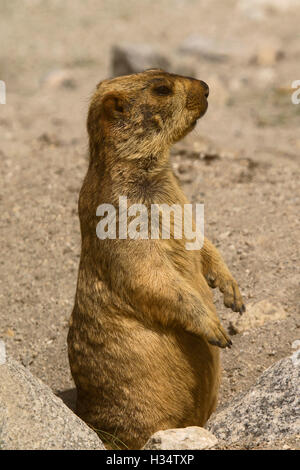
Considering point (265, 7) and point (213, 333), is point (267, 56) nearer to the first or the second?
point (265, 7)

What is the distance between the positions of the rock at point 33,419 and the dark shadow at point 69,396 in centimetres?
109

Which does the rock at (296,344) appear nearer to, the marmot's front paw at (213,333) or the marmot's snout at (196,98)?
the marmot's front paw at (213,333)

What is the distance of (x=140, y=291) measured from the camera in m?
4.32

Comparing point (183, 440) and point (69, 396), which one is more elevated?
point (183, 440)

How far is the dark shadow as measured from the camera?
5281 millimetres

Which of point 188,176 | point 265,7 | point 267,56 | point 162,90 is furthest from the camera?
point 265,7

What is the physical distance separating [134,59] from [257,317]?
625 centimetres

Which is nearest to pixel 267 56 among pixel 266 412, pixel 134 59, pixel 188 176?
pixel 134 59

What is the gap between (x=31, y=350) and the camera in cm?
595

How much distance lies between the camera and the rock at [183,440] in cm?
385

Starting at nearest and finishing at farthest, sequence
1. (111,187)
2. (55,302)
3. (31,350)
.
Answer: (111,187) < (31,350) < (55,302)
